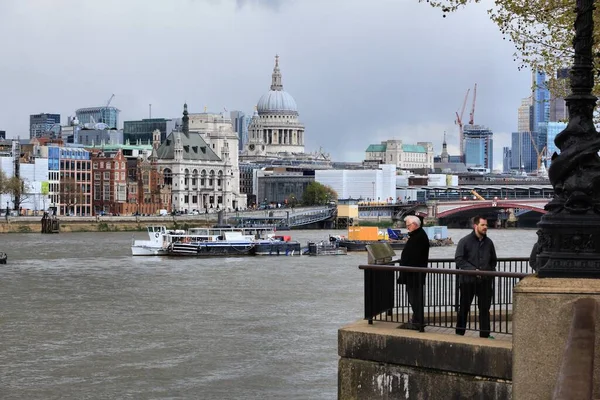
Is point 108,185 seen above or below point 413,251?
above

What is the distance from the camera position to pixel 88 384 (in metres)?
18.1

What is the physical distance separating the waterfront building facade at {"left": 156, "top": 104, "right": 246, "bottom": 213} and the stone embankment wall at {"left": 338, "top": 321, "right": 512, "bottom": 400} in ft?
424

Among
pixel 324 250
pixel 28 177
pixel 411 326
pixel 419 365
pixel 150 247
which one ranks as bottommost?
pixel 324 250

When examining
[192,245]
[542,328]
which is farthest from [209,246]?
[542,328]

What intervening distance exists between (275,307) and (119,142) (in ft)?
482

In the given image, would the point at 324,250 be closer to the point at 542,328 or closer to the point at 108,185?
the point at 542,328

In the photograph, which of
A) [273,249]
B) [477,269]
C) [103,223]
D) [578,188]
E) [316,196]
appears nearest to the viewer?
[578,188]

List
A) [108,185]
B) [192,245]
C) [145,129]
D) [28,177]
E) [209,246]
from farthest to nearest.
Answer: [145,129], [108,185], [28,177], [209,246], [192,245]

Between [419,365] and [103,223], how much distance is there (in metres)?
92.3

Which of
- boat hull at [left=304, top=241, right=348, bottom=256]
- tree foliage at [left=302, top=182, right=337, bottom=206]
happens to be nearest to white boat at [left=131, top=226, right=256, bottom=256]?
boat hull at [left=304, top=241, right=348, bottom=256]

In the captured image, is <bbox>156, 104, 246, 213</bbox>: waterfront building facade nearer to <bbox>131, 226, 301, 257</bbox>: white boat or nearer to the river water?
<bbox>131, 226, 301, 257</bbox>: white boat

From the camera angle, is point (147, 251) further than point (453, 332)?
Yes

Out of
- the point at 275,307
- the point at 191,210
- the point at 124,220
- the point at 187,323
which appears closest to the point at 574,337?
the point at 187,323

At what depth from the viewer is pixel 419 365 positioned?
30.2 feet
